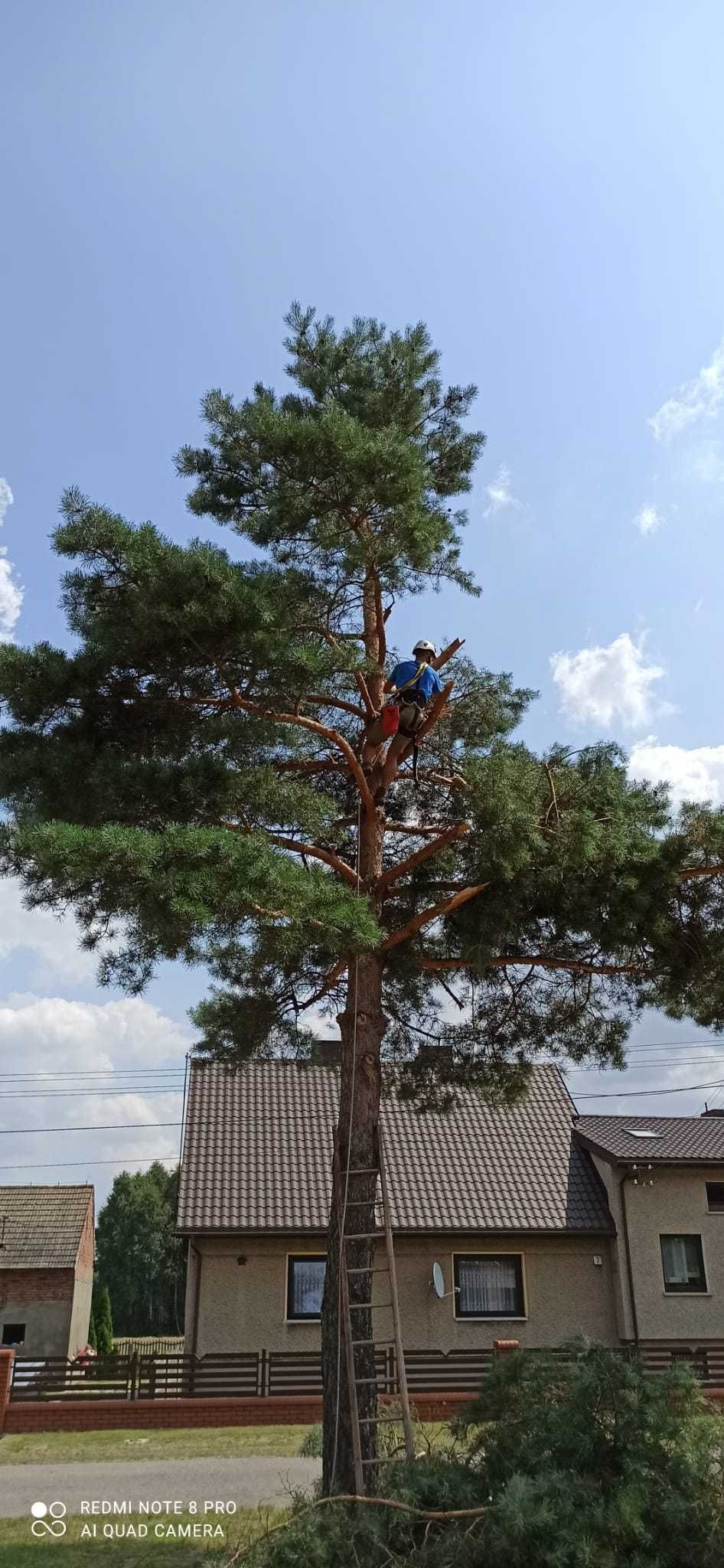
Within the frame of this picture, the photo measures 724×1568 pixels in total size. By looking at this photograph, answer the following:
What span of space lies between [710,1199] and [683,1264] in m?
1.19

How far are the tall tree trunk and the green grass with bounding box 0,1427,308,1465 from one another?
17.7 ft

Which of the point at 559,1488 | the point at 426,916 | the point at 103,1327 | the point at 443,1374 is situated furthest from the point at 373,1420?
the point at 103,1327

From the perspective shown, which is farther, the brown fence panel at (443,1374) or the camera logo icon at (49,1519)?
the brown fence panel at (443,1374)

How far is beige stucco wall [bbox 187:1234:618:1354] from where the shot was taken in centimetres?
1644

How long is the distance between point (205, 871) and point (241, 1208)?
11946 mm

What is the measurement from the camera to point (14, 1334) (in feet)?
83.6

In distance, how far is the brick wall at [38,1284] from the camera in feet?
83.0

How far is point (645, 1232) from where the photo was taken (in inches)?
691

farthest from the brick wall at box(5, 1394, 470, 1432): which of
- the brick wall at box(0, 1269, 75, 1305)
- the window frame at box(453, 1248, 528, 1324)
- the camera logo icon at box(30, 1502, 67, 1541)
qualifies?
the brick wall at box(0, 1269, 75, 1305)

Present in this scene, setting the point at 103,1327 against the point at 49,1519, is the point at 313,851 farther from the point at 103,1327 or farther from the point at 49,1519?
the point at 103,1327

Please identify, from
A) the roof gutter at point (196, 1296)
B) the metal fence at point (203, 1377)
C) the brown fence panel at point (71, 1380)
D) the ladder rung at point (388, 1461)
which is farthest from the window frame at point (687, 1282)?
the ladder rung at point (388, 1461)

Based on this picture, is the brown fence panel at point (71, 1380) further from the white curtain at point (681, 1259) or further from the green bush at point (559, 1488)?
the green bush at point (559, 1488)

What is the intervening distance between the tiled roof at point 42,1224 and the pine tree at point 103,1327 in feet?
27.9

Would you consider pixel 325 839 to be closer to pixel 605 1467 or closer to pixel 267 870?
pixel 267 870
